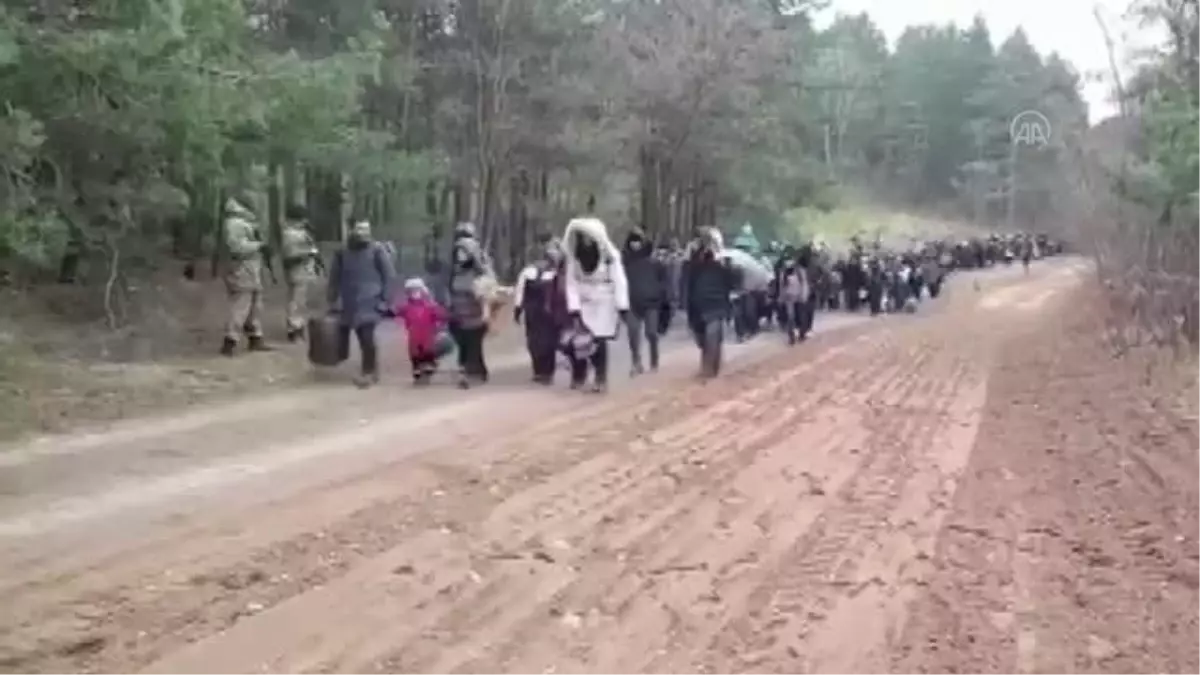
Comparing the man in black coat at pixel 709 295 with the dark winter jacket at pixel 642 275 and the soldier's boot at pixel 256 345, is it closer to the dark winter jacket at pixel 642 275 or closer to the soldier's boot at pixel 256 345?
the dark winter jacket at pixel 642 275

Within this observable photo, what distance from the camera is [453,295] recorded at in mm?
16031

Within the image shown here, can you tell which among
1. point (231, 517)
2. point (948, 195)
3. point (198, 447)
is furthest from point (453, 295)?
point (948, 195)

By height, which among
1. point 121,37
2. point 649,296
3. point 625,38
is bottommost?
point 649,296

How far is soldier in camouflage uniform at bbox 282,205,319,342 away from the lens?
61.6 ft

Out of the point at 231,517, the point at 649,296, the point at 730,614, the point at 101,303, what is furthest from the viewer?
the point at 101,303

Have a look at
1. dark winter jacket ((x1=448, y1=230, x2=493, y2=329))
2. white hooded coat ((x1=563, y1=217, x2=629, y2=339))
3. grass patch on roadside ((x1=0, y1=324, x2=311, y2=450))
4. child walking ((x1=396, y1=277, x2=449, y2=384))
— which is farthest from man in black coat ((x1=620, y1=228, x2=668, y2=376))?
grass patch on roadside ((x1=0, y1=324, x2=311, y2=450))

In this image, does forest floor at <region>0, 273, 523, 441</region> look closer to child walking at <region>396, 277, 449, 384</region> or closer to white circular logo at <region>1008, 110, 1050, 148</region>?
child walking at <region>396, 277, 449, 384</region>

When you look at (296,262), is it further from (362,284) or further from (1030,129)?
(1030,129)

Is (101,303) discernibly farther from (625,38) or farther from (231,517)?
(625,38)

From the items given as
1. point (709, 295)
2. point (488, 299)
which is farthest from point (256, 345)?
point (709, 295)

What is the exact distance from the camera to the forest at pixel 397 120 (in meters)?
15.3

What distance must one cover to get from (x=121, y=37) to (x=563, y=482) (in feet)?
23.3

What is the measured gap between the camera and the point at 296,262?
1881 centimetres

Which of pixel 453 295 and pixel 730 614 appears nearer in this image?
pixel 730 614
